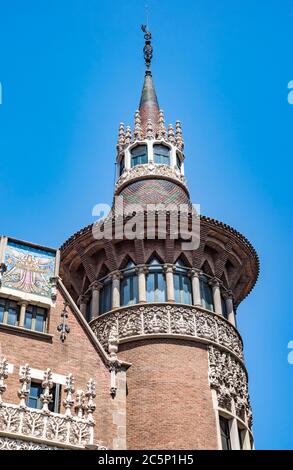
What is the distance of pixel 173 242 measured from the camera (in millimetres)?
23859

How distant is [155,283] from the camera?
23469mm

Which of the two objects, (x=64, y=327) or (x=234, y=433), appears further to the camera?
(x=234, y=433)

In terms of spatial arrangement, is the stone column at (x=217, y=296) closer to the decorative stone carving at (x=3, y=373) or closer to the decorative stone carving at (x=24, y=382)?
the decorative stone carving at (x=24, y=382)

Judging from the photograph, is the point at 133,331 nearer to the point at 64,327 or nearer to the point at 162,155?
the point at 64,327

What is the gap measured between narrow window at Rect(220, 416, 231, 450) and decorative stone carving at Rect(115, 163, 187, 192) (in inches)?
345

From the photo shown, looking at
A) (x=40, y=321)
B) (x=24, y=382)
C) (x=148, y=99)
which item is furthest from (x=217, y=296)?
(x=148, y=99)

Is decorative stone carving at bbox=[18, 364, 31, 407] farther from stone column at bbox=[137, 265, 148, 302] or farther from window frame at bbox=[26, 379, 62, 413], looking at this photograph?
stone column at bbox=[137, 265, 148, 302]

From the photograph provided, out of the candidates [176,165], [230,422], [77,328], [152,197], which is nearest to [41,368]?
[77,328]

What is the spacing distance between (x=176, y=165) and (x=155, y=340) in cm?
808

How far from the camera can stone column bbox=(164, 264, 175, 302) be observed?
22.9 metres

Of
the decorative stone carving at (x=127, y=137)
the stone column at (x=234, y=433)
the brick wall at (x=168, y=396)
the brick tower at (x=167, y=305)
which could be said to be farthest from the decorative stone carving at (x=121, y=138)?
the stone column at (x=234, y=433)

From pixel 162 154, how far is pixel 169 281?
21.0 feet

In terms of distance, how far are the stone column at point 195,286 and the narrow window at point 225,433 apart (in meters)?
3.40

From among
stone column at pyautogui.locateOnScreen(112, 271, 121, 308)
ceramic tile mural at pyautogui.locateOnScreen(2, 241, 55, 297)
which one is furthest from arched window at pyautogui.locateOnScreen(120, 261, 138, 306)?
ceramic tile mural at pyautogui.locateOnScreen(2, 241, 55, 297)
